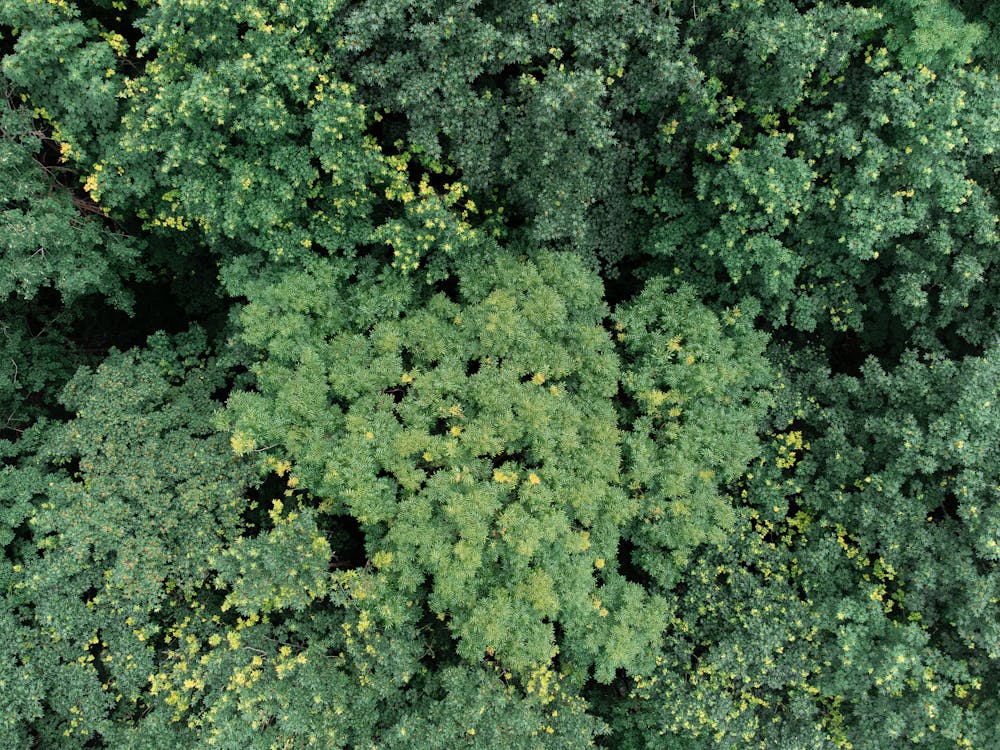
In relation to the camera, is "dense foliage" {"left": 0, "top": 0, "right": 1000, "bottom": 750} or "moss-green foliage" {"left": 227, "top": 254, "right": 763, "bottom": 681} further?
"moss-green foliage" {"left": 227, "top": 254, "right": 763, "bottom": 681}

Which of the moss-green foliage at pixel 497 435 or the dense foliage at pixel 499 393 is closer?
the dense foliage at pixel 499 393

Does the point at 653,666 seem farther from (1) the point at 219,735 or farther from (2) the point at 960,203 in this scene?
(2) the point at 960,203

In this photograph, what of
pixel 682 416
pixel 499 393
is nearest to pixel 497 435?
pixel 499 393

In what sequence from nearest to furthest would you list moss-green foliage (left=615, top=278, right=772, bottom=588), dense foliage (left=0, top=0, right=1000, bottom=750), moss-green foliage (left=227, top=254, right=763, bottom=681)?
dense foliage (left=0, top=0, right=1000, bottom=750), moss-green foliage (left=227, top=254, right=763, bottom=681), moss-green foliage (left=615, top=278, right=772, bottom=588)

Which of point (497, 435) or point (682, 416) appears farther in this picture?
point (682, 416)

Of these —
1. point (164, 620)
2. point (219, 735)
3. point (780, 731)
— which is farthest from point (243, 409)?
point (780, 731)

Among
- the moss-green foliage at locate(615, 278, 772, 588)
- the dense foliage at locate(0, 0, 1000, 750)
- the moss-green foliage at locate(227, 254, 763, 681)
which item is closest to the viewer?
the dense foliage at locate(0, 0, 1000, 750)

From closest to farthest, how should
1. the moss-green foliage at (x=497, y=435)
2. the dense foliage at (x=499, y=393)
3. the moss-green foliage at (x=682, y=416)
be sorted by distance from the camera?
the dense foliage at (x=499, y=393) → the moss-green foliage at (x=497, y=435) → the moss-green foliage at (x=682, y=416)

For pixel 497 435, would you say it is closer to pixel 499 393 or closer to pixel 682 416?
pixel 499 393

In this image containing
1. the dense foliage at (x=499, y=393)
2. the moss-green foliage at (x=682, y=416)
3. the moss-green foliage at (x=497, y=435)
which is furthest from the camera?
the moss-green foliage at (x=682, y=416)
